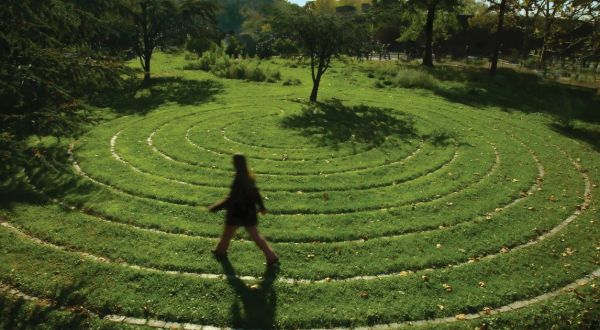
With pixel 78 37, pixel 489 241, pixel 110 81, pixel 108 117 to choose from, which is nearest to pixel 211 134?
pixel 108 117

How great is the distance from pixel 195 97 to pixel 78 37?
526 inches

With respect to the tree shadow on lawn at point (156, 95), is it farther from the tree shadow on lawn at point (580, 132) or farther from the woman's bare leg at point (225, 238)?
the tree shadow on lawn at point (580, 132)

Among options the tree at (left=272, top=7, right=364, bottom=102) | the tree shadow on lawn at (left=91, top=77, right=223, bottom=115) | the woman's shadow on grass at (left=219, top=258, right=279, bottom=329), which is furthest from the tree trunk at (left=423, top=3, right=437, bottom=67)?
the woman's shadow on grass at (left=219, top=258, right=279, bottom=329)

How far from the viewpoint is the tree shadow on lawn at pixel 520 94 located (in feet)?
74.4

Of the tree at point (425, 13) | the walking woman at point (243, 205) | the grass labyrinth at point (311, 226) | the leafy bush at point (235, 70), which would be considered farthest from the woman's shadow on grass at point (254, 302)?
the tree at point (425, 13)

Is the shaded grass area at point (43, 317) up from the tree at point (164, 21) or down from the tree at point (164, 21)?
down

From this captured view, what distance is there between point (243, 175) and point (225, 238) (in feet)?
4.44

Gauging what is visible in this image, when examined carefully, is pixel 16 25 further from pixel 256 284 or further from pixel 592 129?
pixel 592 129

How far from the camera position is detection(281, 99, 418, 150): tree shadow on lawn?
1625 cm

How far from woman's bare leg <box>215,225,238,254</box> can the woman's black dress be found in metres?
0.14

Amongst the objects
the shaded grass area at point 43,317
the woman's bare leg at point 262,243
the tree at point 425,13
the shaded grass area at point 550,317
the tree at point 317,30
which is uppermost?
the tree at point 425,13

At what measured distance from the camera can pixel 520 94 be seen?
26312mm

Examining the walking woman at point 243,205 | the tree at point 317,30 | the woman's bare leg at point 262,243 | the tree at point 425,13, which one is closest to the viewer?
the walking woman at point 243,205

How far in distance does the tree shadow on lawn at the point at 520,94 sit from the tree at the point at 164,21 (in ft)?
54.3
